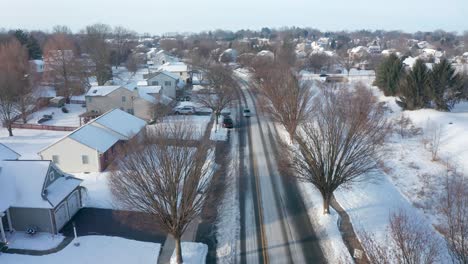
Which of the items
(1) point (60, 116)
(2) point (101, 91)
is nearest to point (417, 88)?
(2) point (101, 91)

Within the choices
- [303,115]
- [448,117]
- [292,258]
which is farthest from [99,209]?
[448,117]

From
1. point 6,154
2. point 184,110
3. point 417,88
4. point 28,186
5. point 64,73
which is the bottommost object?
point 184,110

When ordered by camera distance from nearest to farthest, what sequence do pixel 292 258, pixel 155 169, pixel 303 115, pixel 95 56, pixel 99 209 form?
pixel 155 169 → pixel 292 258 → pixel 99 209 → pixel 303 115 → pixel 95 56

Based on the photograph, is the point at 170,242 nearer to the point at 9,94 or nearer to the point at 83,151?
the point at 83,151

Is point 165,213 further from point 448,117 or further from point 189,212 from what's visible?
point 448,117

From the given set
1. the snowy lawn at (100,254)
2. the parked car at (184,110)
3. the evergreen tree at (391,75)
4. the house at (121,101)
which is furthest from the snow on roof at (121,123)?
the evergreen tree at (391,75)

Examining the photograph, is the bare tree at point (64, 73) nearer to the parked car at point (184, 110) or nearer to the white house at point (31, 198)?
the parked car at point (184, 110)
